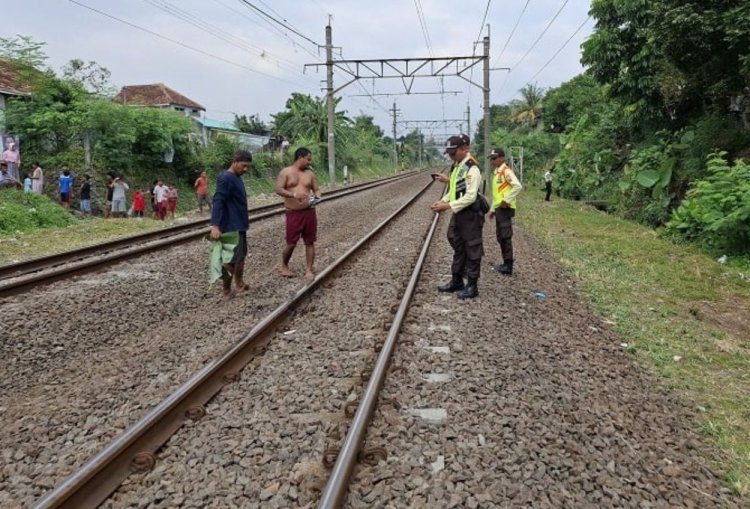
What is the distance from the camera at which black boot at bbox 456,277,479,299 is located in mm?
7141

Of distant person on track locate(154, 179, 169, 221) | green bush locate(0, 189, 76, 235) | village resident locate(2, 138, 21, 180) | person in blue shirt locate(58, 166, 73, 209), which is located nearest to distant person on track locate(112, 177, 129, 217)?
distant person on track locate(154, 179, 169, 221)

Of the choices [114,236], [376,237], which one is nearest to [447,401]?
[376,237]

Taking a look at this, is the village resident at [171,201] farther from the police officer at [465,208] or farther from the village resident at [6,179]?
the police officer at [465,208]

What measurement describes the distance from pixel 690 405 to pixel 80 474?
4.20 m

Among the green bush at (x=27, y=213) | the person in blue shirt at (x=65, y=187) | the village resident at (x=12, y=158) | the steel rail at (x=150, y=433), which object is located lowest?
the steel rail at (x=150, y=433)

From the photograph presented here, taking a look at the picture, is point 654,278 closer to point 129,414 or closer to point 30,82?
point 129,414

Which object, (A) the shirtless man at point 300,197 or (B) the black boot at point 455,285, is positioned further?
(A) the shirtless man at point 300,197

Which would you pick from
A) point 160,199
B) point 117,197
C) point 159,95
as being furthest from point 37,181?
point 159,95

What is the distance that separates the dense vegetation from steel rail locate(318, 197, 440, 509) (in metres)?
8.89

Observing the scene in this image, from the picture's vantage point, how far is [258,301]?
721 centimetres

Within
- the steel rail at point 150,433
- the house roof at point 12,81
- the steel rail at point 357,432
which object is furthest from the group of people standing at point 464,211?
the house roof at point 12,81

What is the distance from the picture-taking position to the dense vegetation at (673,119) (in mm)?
12148

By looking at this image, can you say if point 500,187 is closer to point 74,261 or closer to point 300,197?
point 300,197

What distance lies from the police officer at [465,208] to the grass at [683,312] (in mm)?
1680
